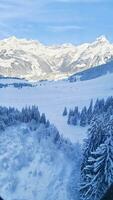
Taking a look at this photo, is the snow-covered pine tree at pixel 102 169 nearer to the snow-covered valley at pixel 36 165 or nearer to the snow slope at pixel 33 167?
the snow-covered valley at pixel 36 165

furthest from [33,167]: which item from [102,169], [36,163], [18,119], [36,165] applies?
[102,169]

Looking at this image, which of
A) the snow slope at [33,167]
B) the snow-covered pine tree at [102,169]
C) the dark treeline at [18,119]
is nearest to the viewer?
the snow-covered pine tree at [102,169]

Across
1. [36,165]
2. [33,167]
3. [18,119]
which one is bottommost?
[33,167]

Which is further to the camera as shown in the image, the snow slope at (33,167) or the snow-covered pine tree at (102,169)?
the snow slope at (33,167)

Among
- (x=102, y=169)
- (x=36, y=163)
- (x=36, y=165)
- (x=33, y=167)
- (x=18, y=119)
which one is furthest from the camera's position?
(x=18, y=119)

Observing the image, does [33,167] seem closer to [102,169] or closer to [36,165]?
[36,165]

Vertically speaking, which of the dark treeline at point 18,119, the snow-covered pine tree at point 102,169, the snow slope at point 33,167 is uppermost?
the snow-covered pine tree at point 102,169

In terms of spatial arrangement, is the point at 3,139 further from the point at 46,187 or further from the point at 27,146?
the point at 46,187

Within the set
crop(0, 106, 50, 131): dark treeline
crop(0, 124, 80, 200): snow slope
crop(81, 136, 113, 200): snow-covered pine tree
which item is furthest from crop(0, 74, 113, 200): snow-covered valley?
crop(81, 136, 113, 200): snow-covered pine tree

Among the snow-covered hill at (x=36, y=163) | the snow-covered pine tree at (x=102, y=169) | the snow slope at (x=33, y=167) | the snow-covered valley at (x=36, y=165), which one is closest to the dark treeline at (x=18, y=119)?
the snow-covered hill at (x=36, y=163)

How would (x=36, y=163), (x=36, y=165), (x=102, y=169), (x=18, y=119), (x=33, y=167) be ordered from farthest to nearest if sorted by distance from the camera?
(x=18, y=119) → (x=36, y=163) → (x=36, y=165) → (x=33, y=167) → (x=102, y=169)

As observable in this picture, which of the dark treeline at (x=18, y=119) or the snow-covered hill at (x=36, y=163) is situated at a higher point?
the dark treeline at (x=18, y=119)
